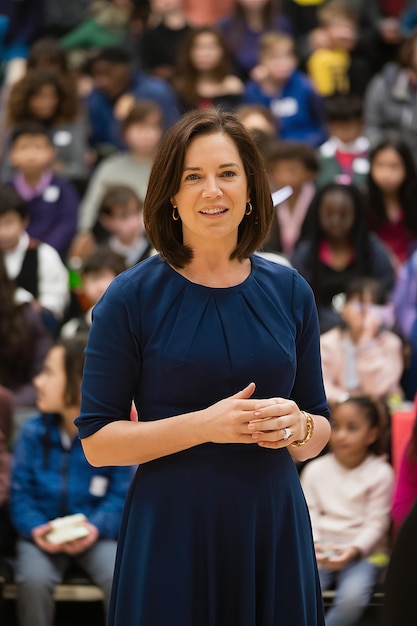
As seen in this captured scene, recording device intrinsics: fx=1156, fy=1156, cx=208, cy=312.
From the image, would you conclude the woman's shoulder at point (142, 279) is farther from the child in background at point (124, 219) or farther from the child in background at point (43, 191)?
the child in background at point (43, 191)

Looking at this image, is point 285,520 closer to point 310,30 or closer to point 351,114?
point 351,114

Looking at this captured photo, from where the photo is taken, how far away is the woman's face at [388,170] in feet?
22.9

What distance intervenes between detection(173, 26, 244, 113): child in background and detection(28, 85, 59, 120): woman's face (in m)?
1.00

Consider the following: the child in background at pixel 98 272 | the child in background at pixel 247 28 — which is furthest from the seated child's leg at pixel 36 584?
the child in background at pixel 247 28

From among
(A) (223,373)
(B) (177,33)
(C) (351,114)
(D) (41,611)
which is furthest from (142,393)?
(B) (177,33)

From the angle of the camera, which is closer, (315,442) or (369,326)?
(315,442)

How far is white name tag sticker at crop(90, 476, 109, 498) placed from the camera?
4414 millimetres

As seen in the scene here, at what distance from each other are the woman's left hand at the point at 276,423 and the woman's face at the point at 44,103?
576cm

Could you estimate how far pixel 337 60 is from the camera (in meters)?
9.08

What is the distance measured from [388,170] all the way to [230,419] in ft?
16.7

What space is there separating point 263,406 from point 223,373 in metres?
0.13

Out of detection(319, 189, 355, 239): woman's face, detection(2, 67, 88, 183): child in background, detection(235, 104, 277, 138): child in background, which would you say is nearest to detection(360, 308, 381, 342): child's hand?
detection(319, 189, 355, 239): woman's face

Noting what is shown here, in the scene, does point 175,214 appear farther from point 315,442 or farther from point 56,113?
point 56,113

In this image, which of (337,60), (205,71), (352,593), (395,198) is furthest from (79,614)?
(337,60)
